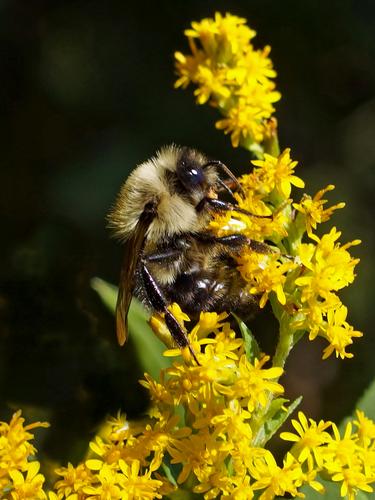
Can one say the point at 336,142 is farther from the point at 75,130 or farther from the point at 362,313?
the point at 75,130

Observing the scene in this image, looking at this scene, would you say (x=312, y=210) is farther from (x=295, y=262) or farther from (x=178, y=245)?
(x=178, y=245)

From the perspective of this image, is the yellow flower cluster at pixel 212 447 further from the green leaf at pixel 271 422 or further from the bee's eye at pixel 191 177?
the bee's eye at pixel 191 177

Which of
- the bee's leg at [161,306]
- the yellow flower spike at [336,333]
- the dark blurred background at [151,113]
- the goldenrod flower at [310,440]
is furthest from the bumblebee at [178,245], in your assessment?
the dark blurred background at [151,113]

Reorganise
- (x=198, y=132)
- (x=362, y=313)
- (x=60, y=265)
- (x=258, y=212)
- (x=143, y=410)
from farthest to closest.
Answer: (x=198, y=132) < (x=362, y=313) < (x=60, y=265) < (x=143, y=410) < (x=258, y=212)

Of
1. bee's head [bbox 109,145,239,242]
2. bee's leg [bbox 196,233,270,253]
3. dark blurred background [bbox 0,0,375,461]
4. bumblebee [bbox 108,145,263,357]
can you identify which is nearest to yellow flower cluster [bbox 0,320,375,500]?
bumblebee [bbox 108,145,263,357]

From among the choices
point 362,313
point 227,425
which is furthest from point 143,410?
point 362,313

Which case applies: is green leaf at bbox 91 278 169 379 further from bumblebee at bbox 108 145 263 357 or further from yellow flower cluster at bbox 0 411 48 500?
yellow flower cluster at bbox 0 411 48 500

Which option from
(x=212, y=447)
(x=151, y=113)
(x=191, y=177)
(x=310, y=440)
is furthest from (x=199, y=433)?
(x=151, y=113)
